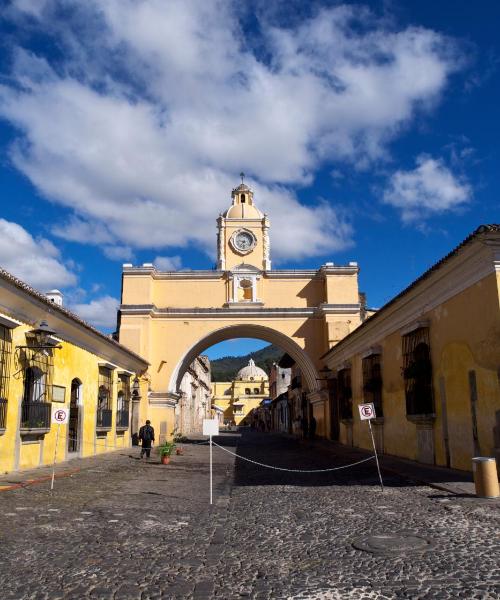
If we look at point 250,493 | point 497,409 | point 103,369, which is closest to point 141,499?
point 250,493

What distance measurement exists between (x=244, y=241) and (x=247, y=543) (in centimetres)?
2405

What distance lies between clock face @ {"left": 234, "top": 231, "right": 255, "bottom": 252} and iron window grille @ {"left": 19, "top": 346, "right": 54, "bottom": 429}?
1630 cm

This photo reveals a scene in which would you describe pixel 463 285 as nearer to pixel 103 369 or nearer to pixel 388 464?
pixel 388 464

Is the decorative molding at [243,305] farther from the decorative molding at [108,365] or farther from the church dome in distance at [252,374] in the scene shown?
the church dome in distance at [252,374]

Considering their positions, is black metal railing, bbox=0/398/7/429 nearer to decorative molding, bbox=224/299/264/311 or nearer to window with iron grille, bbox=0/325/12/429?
window with iron grille, bbox=0/325/12/429

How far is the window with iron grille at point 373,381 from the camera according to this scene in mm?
17219

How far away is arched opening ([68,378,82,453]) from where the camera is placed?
1605cm

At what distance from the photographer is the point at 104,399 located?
751 inches

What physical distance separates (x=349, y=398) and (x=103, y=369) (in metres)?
9.39

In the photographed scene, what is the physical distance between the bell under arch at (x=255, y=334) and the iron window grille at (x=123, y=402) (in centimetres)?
407

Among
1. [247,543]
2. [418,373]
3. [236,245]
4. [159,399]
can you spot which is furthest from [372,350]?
[236,245]

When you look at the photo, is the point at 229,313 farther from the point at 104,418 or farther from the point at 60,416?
the point at 60,416

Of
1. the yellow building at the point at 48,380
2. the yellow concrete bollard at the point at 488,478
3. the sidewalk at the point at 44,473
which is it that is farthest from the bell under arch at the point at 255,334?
the yellow concrete bollard at the point at 488,478

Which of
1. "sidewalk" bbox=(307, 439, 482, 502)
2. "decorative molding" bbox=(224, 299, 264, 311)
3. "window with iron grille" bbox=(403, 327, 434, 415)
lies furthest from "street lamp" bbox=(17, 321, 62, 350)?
"decorative molding" bbox=(224, 299, 264, 311)
